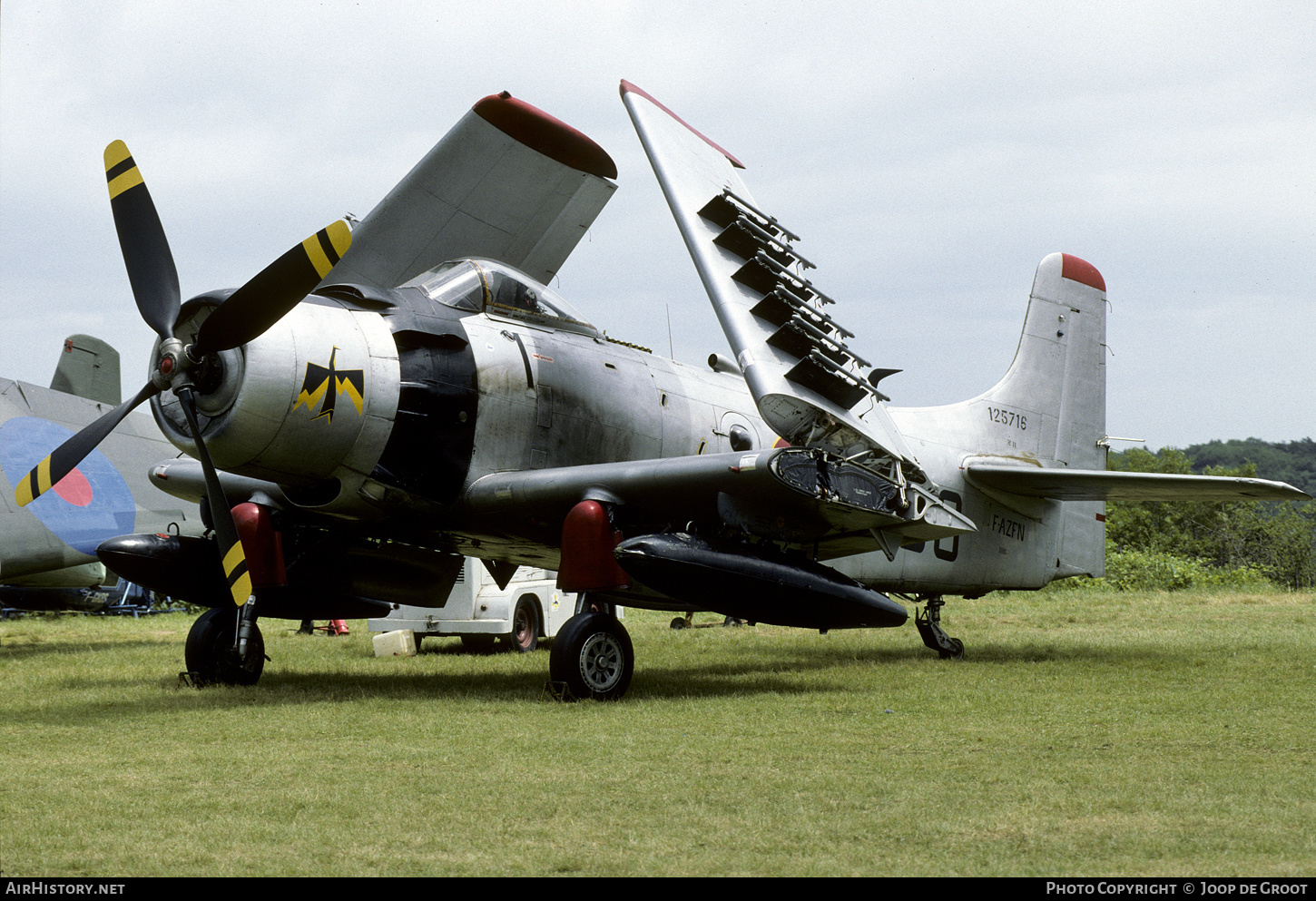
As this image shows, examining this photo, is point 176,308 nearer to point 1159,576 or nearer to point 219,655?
point 219,655

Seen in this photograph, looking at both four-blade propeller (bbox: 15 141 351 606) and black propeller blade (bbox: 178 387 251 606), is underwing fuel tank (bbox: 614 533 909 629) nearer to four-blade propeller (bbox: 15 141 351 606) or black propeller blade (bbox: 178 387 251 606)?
black propeller blade (bbox: 178 387 251 606)

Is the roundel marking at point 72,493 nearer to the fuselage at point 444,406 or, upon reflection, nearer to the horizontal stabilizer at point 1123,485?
the fuselage at point 444,406

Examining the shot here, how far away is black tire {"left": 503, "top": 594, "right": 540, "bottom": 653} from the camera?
55.1ft

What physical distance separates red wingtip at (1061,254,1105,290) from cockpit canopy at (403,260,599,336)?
8.30 metres

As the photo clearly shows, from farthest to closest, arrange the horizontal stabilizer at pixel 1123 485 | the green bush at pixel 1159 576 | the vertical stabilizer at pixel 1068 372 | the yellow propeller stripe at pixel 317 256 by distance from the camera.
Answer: the green bush at pixel 1159 576
the vertical stabilizer at pixel 1068 372
the horizontal stabilizer at pixel 1123 485
the yellow propeller stripe at pixel 317 256

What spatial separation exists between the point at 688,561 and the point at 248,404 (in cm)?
359

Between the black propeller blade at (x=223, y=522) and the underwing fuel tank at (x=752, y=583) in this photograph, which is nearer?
the black propeller blade at (x=223, y=522)

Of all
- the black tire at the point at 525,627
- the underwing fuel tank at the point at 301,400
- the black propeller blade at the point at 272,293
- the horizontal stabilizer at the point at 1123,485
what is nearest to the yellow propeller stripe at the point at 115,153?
the underwing fuel tank at the point at 301,400

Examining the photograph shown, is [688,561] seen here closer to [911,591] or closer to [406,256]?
[911,591]

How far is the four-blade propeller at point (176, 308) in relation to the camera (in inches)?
329

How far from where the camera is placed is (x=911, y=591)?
14195 millimetres

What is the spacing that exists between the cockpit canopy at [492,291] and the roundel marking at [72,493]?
8813 mm

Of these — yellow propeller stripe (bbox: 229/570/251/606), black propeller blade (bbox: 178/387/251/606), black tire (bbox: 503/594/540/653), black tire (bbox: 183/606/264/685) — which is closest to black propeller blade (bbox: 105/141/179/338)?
black propeller blade (bbox: 178/387/251/606)

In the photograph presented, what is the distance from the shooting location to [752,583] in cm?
973
